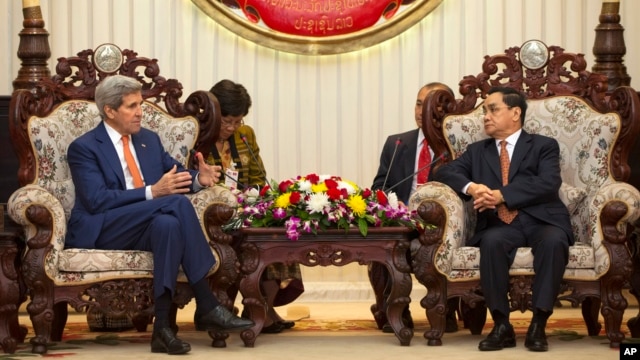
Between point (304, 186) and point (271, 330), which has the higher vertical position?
point (304, 186)

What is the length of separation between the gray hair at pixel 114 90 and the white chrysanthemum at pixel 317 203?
927 mm

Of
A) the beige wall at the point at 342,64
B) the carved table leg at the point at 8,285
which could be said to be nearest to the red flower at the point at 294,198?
the carved table leg at the point at 8,285

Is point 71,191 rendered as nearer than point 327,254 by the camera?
No

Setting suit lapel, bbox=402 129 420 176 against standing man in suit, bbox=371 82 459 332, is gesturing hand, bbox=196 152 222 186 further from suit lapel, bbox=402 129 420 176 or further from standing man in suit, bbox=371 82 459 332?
suit lapel, bbox=402 129 420 176

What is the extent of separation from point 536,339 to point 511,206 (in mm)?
651

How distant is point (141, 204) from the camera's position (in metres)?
5.27

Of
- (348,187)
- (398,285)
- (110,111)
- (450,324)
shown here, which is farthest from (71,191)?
(450,324)

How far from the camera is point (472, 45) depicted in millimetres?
7559

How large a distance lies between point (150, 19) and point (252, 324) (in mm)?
2868

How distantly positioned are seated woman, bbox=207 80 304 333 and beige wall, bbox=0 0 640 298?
1.23 meters

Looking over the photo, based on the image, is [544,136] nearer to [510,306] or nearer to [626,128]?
[626,128]

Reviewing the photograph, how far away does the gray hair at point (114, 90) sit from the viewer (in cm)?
543

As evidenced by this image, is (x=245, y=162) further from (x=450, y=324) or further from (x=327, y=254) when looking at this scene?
(x=450, y=324)

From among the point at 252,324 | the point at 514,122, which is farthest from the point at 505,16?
the point at 252,324
